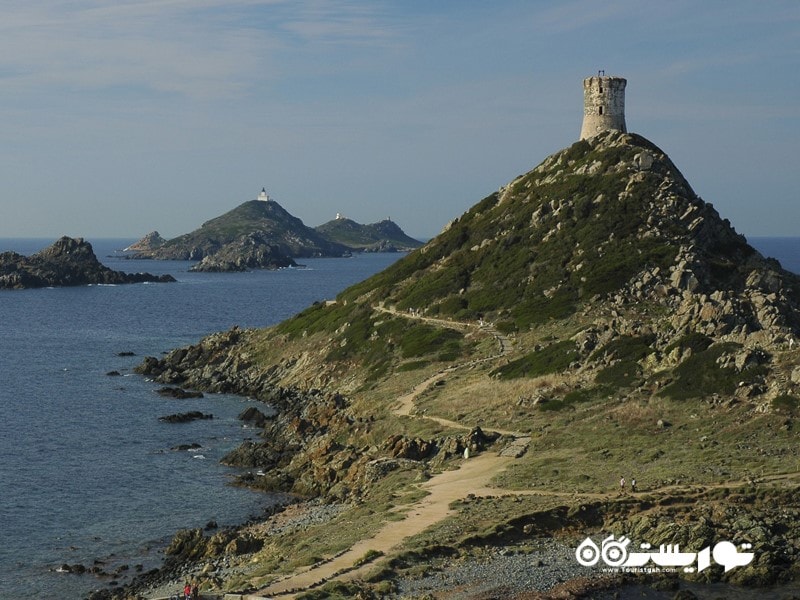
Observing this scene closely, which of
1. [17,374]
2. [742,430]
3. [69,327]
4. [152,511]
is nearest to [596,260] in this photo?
[742,430]

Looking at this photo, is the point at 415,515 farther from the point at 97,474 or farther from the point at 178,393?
the point at 178,393

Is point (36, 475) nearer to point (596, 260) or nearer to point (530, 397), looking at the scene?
point (530, 397)

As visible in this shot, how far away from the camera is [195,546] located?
62031mm

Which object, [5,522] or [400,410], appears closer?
[5,522]

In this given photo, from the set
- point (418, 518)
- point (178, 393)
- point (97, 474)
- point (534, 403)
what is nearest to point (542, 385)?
point (534, 403)

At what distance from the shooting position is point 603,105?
142125 mm

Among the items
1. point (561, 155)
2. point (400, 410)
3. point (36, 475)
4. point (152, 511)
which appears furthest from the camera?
point (561, 155)

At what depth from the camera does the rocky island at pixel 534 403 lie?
50188 mm

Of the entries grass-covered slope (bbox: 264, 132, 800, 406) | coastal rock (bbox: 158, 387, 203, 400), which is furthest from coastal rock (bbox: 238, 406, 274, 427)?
coastal rock (bbox: 158, 387, 203, 400)

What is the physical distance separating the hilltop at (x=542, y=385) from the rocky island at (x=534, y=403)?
0.82 feet

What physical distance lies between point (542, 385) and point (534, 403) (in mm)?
3992

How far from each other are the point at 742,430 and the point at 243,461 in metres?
42.2

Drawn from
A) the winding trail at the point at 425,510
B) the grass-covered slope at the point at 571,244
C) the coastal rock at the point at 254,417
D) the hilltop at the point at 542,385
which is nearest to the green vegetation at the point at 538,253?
the grass-covered slope at the point at 571,244

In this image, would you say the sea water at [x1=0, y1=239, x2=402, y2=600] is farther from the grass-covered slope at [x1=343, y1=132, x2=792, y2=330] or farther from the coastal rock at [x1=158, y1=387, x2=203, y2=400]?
the grass-covered slope at [x1=343, y1=132, x2=792, y2=330]
